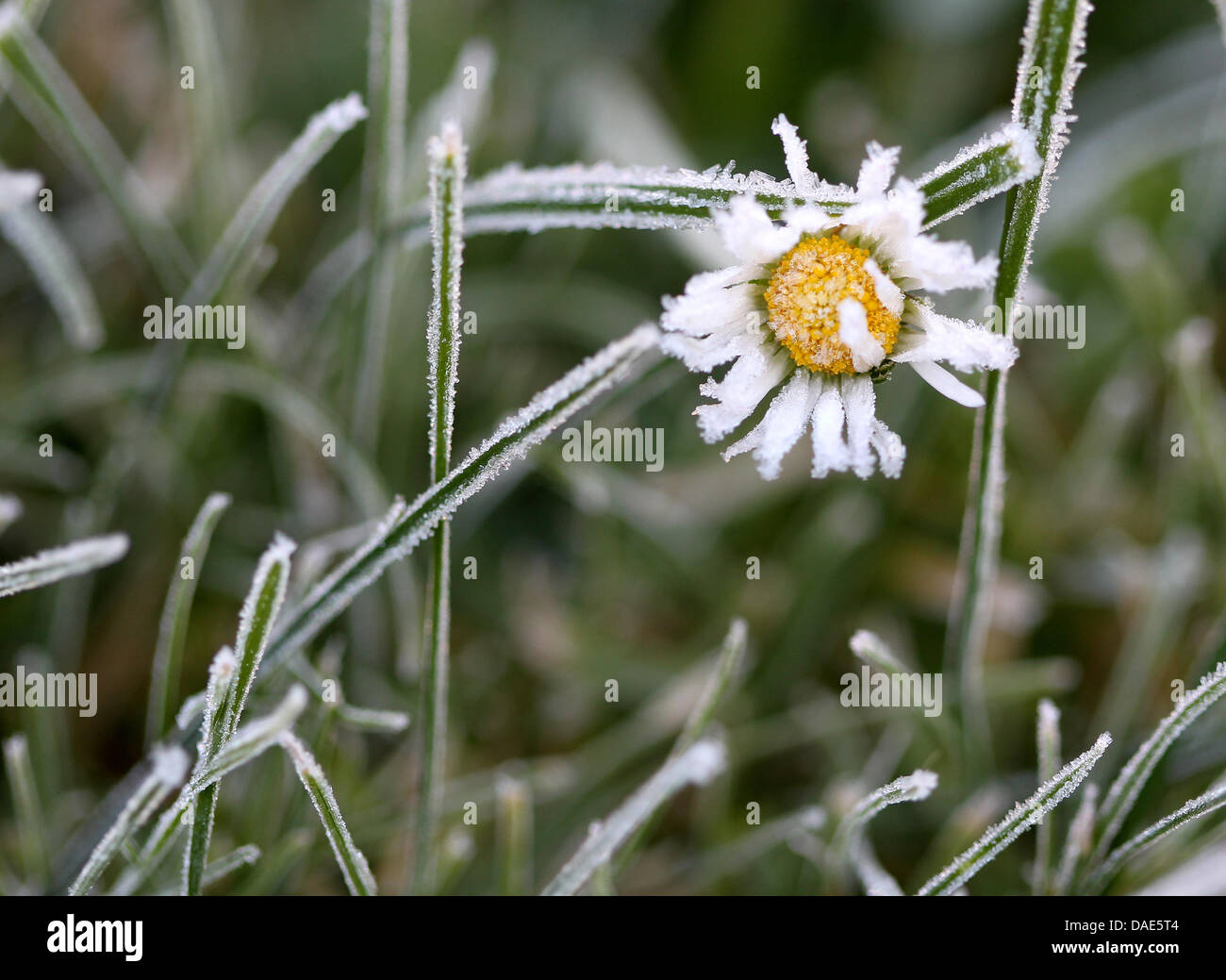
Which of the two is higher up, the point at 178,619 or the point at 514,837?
the point at 178,619

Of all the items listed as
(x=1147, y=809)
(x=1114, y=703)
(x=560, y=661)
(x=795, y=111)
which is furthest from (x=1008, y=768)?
(x=795, y=111)

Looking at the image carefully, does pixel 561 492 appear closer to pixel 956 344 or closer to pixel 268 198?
pixel 268 198

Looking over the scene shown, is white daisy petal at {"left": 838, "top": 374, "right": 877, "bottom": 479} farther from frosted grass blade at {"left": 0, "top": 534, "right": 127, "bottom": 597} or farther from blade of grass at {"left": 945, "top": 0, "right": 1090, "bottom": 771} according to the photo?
frosted grass blade at {"left": 0, "top": 534, "right": 127, "bottom": 597}

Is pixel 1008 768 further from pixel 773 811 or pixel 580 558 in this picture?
pixel 580 558

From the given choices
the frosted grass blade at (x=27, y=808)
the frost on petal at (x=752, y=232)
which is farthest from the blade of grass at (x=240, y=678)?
the frost on petal at (x=752, y=232)

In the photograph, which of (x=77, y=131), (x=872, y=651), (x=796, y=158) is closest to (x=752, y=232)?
(x=796, y=158)
